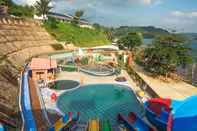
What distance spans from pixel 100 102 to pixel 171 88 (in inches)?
463

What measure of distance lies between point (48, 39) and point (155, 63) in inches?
1519

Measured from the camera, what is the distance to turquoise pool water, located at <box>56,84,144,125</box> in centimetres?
2497

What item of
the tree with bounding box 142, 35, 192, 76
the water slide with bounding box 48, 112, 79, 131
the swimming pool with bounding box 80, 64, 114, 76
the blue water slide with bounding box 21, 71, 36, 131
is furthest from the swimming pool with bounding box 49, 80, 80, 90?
the tree with bounding box 142, 35, 192, 76

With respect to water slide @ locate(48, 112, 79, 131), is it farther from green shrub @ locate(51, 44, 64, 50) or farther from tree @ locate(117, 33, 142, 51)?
tree @ locate(117, 33, 142, 51)

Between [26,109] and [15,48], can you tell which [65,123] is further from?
[15,48]

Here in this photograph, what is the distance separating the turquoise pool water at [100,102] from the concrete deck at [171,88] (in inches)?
155

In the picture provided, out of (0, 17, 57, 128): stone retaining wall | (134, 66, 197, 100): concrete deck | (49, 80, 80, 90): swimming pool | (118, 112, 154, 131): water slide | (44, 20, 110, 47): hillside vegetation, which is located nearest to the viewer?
(118, 112, 154, 131): water slide

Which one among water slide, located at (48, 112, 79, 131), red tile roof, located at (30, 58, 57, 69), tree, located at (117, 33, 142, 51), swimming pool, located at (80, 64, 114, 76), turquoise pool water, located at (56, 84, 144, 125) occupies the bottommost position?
turquoise pool water, located at (56, 84, 144, 125)

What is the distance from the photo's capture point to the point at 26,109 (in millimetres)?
22516

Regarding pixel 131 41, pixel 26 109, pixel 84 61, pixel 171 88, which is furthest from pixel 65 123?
pixel 131 41

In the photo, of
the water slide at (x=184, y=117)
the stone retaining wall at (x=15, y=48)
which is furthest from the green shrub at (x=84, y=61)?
the water slide at (x=184, y=117)

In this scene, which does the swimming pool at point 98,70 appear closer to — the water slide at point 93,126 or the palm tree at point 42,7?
the water slide at point 93,126

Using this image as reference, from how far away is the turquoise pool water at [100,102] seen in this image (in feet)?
81.9

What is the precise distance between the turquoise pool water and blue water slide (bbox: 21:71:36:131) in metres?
3.51
